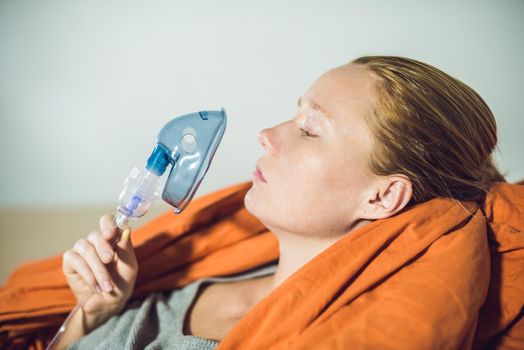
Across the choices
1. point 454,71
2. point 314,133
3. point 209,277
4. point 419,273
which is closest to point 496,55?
point 454,71

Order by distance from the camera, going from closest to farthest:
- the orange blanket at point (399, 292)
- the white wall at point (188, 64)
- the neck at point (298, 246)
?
1. the orange blanket at point (399, 292)
2. the neck at point (298, 246)
3. the white wall at point (188, 64)

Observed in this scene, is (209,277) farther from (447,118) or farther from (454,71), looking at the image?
(454,71)

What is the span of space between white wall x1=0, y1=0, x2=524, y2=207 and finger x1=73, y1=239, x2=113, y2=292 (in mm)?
796

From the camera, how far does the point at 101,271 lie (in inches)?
37.6

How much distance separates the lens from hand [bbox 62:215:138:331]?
0.95 meters

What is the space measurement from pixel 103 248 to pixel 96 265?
0.15ft

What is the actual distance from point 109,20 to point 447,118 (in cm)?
129

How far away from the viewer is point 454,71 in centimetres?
153

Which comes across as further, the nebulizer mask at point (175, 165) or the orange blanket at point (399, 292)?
the nebulizer mask at point (175, 165)

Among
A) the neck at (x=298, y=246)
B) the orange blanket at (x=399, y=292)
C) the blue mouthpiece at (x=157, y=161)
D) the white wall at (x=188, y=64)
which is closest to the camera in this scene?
the orange blanket at (x=399, y=292)

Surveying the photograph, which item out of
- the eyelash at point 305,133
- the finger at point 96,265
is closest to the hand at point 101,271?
the finger at point 96,265

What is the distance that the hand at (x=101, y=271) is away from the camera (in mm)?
950

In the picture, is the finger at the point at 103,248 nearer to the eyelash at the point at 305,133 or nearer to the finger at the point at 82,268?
the finger at the point at 82,268

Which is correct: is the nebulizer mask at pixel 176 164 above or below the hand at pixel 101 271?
above
